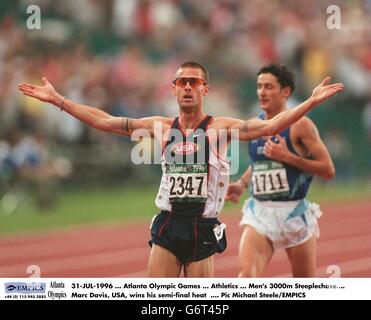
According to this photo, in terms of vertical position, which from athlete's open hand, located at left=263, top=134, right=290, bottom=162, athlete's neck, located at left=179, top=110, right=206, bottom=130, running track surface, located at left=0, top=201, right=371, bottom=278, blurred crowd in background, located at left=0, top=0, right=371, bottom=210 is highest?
blurred crowd in background, located at left=0, top=0, right=371, bottom=210

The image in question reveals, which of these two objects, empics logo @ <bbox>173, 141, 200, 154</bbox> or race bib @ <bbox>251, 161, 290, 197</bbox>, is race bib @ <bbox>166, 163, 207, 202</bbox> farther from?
race bib @ <bbox>251, 161, 290, 197</bbox>

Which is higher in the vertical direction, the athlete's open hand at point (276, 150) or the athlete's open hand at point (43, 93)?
the athlete's open hand at point (43, 93)

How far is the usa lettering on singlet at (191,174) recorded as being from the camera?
426cm

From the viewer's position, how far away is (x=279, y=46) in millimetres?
11898

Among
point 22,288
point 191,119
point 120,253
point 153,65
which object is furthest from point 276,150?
point 153,65

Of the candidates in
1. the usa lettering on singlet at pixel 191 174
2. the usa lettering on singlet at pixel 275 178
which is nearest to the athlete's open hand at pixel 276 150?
the usa lettering on singlet at pixel 275 178

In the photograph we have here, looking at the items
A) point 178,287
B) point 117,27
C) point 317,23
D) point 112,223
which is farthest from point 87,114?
point 317,23

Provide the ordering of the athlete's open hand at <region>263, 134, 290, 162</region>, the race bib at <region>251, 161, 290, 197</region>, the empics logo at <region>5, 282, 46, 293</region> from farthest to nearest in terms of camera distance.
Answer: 1. the empics logo at <region>5, 282, 46, 293</region>
2. the race bib at <region>251, 161, 290, 197</region>
3. the athlete's open hand at <region>263, 134, 290, 162</region>

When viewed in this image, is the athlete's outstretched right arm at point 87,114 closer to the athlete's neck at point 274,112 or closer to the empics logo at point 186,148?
the empics logo at point 186,148

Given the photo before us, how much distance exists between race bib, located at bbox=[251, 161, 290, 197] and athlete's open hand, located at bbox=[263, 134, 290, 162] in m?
0.08

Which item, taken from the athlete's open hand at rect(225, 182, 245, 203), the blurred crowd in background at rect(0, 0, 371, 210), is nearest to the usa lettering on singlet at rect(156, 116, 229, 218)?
the athlete's open hand at rect(225, 182, 245, 203)

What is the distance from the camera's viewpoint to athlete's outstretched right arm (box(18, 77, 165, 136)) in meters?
4.32
